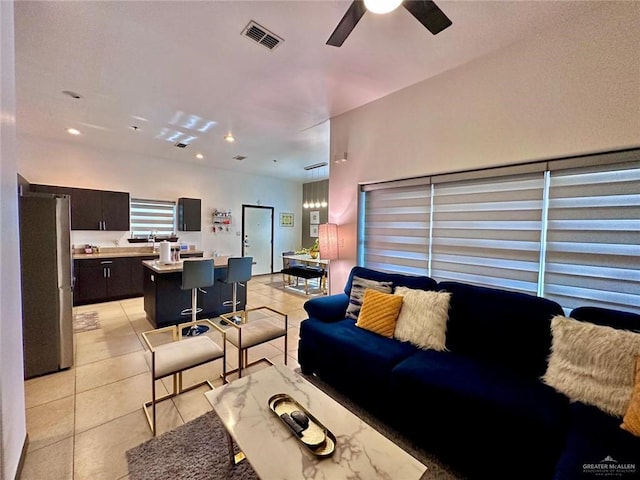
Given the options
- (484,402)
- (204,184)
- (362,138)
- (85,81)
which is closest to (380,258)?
(362,138)

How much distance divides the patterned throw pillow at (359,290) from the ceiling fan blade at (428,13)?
6.72 feet

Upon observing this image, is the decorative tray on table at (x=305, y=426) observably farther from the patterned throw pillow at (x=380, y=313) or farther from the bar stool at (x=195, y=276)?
the bar stool at (x=195, y=276)

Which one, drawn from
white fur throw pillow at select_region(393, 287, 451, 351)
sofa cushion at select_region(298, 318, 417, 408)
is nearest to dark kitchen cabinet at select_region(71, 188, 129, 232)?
sofa cushion at select_region(298, 318, 417, 408)

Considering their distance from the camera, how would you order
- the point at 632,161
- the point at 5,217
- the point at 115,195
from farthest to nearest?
1. the point at 115,195
2. the point at 632,161
3. the point at 5,217

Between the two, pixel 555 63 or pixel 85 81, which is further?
pixel 85 81

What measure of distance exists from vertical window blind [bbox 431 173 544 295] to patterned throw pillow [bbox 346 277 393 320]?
2.11 ft

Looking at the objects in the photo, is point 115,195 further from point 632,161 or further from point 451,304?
point 632,161

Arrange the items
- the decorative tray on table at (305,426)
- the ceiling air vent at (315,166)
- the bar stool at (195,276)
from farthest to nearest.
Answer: the ceiling air vent at (315,166)
the bar stool at (195,276)
the decorative tray on table at (305,426)

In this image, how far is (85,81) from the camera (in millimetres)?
2801

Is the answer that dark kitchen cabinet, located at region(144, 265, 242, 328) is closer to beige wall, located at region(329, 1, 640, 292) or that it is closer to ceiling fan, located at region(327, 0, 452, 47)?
beige wall, located at region(329, 1, 640, 292)

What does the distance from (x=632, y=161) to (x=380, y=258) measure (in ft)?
7.28

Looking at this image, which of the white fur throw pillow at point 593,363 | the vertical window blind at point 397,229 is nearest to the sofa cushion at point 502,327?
the white fur throw pillow at point 593,363

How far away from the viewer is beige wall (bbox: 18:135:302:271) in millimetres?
4734

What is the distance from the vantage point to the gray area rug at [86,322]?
12.2ft
